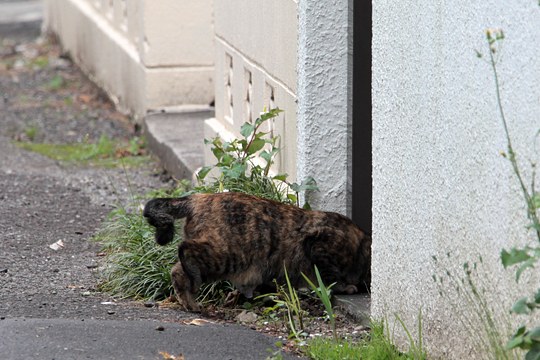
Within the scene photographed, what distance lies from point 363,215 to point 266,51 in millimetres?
1354

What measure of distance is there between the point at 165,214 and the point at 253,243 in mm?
510

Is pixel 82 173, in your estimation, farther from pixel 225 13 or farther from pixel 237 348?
pixel 237 348

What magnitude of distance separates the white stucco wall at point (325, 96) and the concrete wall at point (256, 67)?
0.88 ft

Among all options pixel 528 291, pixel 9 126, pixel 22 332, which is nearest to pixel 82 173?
pixel 9 126

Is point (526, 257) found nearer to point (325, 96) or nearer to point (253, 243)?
point (253, 243)

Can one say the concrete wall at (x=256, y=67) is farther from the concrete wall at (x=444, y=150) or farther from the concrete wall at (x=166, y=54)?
the concrete wall at (x=166, y=54)

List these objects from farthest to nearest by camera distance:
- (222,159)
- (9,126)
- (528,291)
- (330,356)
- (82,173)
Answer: (9,126) → (82,173) → (222,159) → (330,356) → (528,291)

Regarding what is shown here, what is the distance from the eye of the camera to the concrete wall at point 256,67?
22.8 ft

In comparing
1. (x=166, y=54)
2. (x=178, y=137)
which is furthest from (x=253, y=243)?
(x=166, y=54)

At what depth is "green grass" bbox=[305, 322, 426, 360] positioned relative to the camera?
5145 mm

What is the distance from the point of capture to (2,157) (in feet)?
35.5

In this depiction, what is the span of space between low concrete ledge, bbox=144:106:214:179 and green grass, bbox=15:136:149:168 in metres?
0.25


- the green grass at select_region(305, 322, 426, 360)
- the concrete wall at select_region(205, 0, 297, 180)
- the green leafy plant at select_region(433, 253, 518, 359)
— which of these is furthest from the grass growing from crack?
the concrete wall at select_region(205, 0, 297, 180)

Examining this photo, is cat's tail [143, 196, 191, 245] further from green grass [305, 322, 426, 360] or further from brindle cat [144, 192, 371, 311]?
green grass [305, 322, 426, 360]
